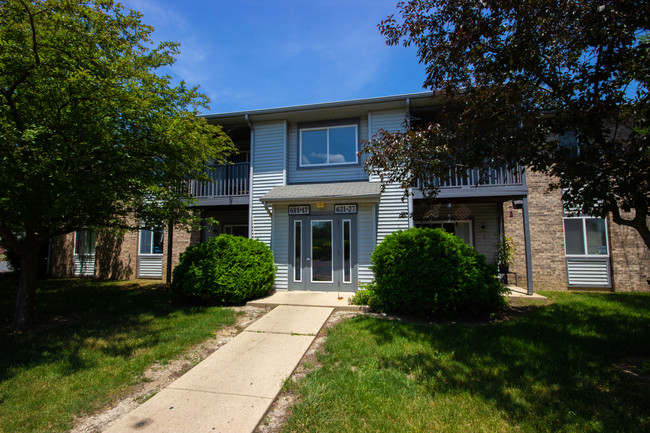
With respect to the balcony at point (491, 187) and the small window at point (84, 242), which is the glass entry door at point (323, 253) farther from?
the small window at point (84, 242)

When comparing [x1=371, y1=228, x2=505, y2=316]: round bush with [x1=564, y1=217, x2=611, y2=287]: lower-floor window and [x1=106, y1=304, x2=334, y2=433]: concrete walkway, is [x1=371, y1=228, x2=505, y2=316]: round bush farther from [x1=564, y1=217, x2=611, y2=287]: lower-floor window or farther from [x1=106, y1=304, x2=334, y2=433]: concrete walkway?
[x1=564, y1=217, x2=611, y2=287]: lower-floor window

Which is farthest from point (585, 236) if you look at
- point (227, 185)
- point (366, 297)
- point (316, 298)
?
point (227, 185)

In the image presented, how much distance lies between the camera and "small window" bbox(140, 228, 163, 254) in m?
13.6

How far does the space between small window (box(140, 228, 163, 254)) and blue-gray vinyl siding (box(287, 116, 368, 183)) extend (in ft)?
22.1

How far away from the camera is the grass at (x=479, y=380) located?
10.1ft

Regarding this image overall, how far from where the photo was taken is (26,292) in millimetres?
6586

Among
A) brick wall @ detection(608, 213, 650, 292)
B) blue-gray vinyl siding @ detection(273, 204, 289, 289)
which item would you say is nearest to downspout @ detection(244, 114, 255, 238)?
blue-gray vinyl siding @ detection(273, 204, 289, 289)

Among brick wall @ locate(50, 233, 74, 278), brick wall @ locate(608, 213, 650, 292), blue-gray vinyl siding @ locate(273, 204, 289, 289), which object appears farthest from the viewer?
→ brick wall @ locate(50, 233, 74, 278)

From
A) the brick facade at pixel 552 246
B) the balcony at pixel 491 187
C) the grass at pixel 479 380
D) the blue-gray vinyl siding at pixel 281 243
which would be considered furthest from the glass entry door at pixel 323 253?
the brick facade at pixel 552 246

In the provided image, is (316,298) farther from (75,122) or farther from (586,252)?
(586,252)

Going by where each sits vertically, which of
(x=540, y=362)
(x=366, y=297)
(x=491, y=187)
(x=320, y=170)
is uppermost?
(x=320, y=170)

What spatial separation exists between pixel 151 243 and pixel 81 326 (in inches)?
306

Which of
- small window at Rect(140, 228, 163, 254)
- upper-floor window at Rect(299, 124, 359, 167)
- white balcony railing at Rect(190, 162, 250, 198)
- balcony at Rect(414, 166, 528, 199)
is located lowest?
small window at Rect(140, 228, 163, 254)

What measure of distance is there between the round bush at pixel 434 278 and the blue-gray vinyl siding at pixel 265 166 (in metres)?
5.23
